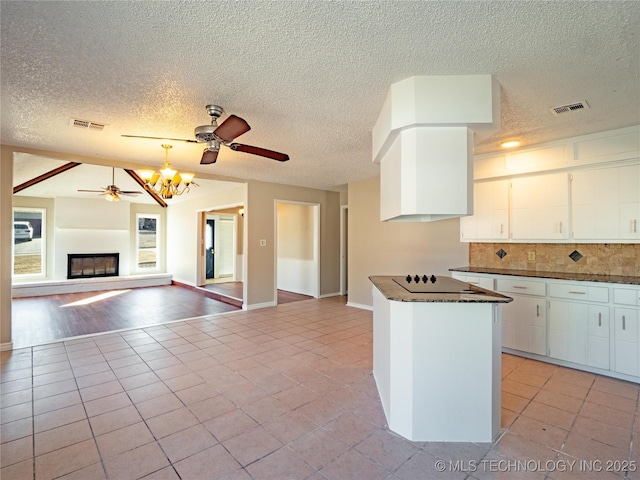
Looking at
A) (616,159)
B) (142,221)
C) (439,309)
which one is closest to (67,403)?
(439,309)

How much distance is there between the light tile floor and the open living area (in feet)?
0.06

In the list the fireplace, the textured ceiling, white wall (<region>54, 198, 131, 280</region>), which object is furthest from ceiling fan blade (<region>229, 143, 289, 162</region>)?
the fireplace

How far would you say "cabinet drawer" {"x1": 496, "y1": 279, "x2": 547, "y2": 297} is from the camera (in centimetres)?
333

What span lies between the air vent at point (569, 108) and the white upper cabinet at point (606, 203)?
94 centimetres

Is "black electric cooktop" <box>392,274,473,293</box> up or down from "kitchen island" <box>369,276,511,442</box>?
up

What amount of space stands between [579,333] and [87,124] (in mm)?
5325

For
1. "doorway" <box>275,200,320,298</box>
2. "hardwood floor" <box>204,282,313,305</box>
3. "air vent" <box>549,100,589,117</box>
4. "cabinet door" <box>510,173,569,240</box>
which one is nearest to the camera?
"air vent" <box>549,100,589,117</box>

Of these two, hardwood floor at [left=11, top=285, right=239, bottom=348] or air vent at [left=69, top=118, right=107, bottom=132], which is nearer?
air vent at [left=69, top=118, right=107, bottom=132]

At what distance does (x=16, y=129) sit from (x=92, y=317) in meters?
3.27

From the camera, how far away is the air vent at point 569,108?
2.60 metres

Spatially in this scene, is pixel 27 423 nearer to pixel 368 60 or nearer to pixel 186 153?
pixel 186 153

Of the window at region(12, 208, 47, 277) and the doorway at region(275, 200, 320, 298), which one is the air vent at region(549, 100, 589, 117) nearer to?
the doorway at region(275, 200, 320, 298)

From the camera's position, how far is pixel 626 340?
2.86 meters

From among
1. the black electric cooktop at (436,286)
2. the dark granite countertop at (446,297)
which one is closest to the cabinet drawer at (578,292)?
the black electric cooktop at (436,286)
